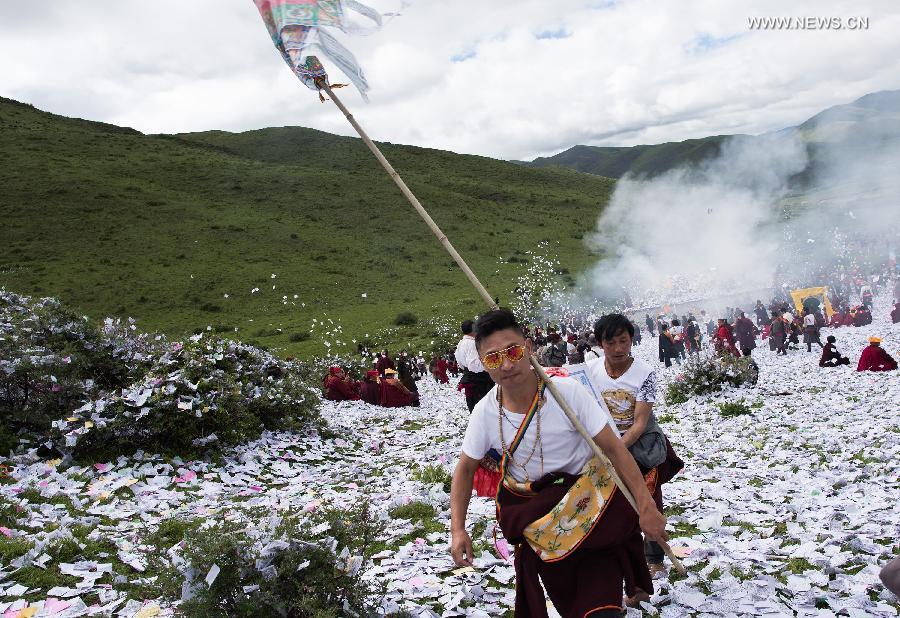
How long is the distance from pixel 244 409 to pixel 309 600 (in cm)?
946

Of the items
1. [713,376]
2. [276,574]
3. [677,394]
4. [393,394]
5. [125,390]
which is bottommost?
[393,394]

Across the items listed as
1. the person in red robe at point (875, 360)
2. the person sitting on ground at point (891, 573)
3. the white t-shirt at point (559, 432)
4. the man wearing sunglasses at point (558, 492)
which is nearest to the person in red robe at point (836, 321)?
the person in red robe at point (875, 360)

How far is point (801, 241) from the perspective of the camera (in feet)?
220

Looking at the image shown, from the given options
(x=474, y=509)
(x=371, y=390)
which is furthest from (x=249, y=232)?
(x=474, y=509)

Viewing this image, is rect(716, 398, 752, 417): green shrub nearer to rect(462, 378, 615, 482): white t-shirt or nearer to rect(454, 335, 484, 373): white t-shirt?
rect(454, 335, 484, 373): white t-shirt

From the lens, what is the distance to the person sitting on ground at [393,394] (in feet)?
77.2

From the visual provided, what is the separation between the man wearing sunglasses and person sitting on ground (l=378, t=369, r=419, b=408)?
1986 cm

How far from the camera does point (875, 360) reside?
18406 mm

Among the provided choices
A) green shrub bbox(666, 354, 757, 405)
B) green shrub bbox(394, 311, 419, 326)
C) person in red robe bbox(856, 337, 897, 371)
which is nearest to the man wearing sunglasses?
green shrub bbox(666, 354, 757, 405)

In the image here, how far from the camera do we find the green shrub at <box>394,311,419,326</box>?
58.0m

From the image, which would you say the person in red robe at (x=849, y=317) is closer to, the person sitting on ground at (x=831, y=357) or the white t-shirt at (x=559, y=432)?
the person sitting on ground at (x=831, y=357)

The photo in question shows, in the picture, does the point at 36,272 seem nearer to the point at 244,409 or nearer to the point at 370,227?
the point at 370,227

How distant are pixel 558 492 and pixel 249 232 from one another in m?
81.1

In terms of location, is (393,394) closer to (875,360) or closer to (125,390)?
(125,390)
